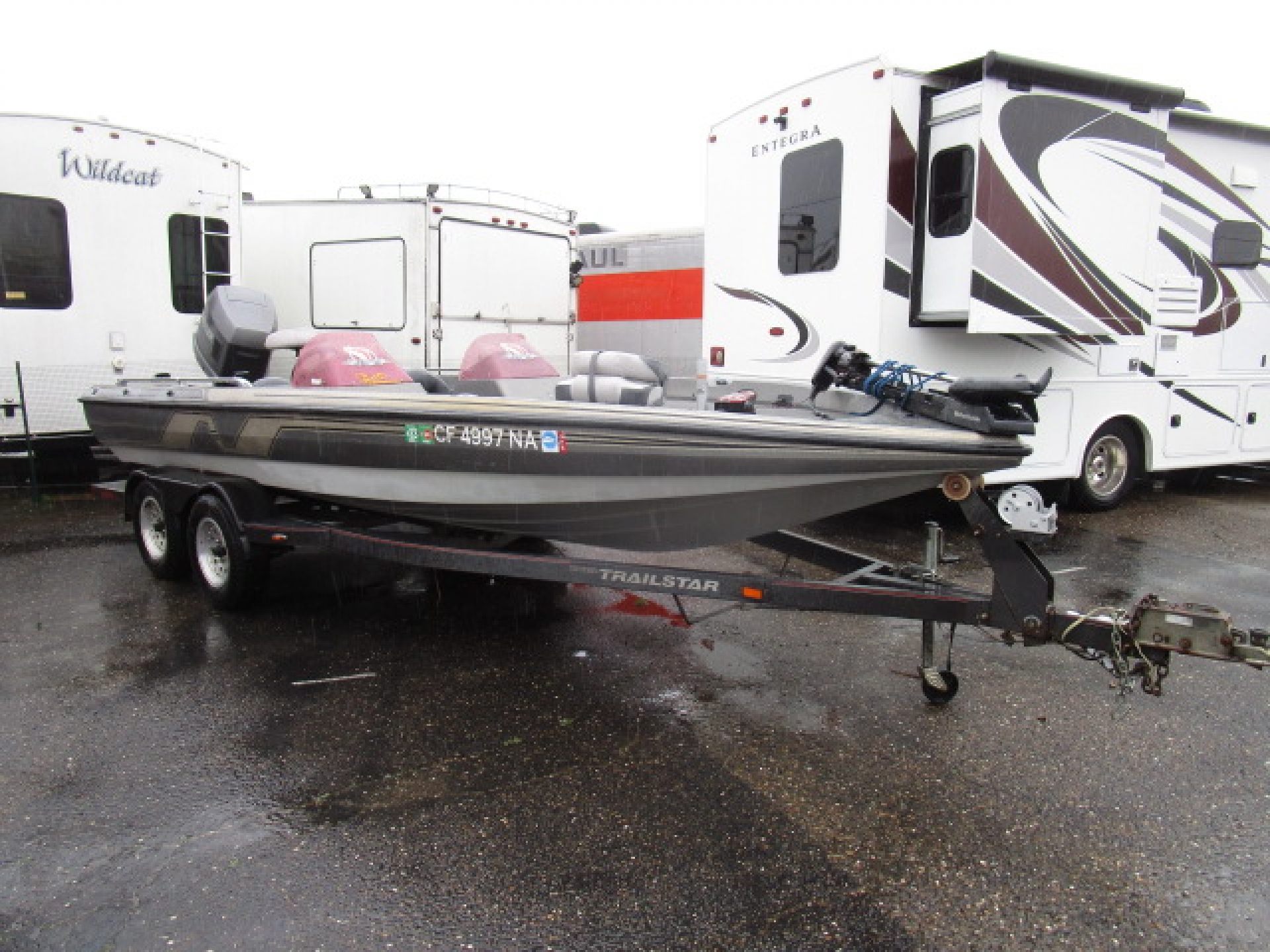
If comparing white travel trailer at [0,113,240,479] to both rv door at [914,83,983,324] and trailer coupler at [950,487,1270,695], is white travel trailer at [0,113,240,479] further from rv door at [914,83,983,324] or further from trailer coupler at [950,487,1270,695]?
trailer coupler at [950,487,1270,695]

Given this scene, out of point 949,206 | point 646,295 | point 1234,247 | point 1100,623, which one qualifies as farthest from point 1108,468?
point 646,295

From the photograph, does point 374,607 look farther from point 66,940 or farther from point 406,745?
point 66,940

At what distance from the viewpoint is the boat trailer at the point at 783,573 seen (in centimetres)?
307

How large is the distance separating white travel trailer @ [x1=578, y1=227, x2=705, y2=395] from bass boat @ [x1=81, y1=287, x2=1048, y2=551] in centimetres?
750

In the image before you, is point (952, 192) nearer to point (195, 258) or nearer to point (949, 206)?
point (949, 206)

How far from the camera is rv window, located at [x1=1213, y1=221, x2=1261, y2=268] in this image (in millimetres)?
7902

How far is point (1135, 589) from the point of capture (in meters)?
5.74

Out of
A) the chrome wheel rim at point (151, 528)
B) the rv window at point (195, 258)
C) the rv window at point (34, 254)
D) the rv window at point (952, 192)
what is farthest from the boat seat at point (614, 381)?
the rv window at point (34, 254)

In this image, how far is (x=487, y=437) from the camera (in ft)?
13.4

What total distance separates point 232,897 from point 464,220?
316 inches

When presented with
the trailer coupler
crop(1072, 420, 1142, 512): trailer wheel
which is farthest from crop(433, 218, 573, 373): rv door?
the trailer coupler

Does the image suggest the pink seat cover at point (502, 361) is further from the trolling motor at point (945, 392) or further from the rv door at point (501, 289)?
the rv door at point (501, 289)

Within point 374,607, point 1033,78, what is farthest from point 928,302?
point 374,607

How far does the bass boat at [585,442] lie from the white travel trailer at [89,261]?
3180mm
